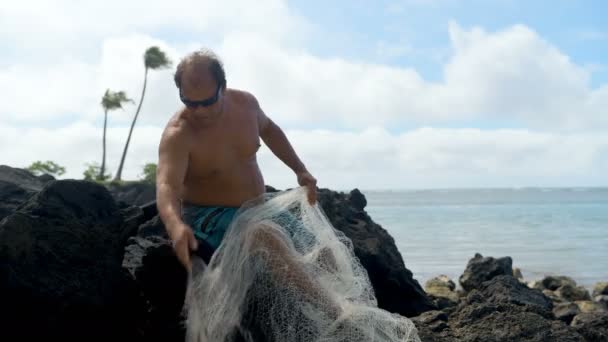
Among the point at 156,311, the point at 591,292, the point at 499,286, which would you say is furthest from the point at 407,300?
the point at 591,292

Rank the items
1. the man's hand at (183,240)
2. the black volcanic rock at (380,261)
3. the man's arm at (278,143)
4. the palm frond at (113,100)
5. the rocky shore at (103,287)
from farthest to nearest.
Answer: the palm frond at (113,100) < the black volcanic rock at (380,261) < the man's arm at (278,143) < the rocky shore at (103,287) < the man's hand at (183,240)

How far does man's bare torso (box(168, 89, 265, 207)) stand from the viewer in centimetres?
401

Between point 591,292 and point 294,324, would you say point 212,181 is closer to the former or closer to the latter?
point 294,324

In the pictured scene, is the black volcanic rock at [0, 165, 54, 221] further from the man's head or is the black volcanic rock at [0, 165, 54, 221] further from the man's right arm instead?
the man's head

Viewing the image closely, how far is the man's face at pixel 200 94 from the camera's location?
3809 mm

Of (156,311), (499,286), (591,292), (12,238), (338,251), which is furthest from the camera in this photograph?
(591,292)

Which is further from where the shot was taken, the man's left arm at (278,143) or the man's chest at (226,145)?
the man's left arm at (278,143)

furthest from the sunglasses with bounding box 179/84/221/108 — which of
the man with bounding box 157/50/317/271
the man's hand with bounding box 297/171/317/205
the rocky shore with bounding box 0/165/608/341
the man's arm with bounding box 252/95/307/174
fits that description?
the rocky shore with bounding box 0/165/608/341

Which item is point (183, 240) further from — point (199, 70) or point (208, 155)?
point (199, 70)

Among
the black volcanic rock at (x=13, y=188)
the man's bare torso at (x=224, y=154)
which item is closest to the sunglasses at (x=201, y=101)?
the man's bare torso at (x=224, y=154)

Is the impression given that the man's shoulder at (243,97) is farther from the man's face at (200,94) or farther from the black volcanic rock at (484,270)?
the black volcanic rock at (484,270)

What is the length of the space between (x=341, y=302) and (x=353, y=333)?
0.55 ft

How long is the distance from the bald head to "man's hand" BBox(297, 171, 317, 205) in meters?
0.80

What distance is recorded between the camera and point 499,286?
6.18 metres
